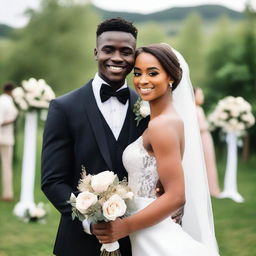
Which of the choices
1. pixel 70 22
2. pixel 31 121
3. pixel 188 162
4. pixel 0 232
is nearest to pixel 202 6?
pixel 70 22

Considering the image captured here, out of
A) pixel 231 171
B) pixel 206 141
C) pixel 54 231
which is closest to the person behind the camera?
pixel 54 231

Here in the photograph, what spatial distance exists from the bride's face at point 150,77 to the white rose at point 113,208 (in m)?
0.66

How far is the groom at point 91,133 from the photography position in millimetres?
Answer: 3553

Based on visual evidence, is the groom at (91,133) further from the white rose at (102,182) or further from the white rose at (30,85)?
the white rose at (30,85)

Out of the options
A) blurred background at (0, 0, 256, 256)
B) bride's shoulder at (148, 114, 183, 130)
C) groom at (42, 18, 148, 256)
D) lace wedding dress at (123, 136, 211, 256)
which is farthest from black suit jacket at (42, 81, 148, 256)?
blurred background at (0, 0, 256, 256)

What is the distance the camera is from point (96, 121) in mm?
3604

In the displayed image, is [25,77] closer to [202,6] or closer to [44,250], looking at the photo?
[202,6]

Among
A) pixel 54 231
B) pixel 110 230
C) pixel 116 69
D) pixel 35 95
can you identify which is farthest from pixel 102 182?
pixel 35 95

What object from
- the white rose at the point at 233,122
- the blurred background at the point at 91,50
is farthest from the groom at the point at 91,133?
the blurred background at the point at 91,50

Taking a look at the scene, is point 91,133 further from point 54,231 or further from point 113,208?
point 54,231

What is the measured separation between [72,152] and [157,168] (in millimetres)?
581

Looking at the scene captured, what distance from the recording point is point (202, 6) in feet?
73.7

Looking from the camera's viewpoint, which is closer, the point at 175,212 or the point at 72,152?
the point at 175,212

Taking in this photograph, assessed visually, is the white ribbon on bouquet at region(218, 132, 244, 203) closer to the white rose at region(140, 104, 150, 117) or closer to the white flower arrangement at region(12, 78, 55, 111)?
the white flower arrangement at region(12, 78, 55, 111)
